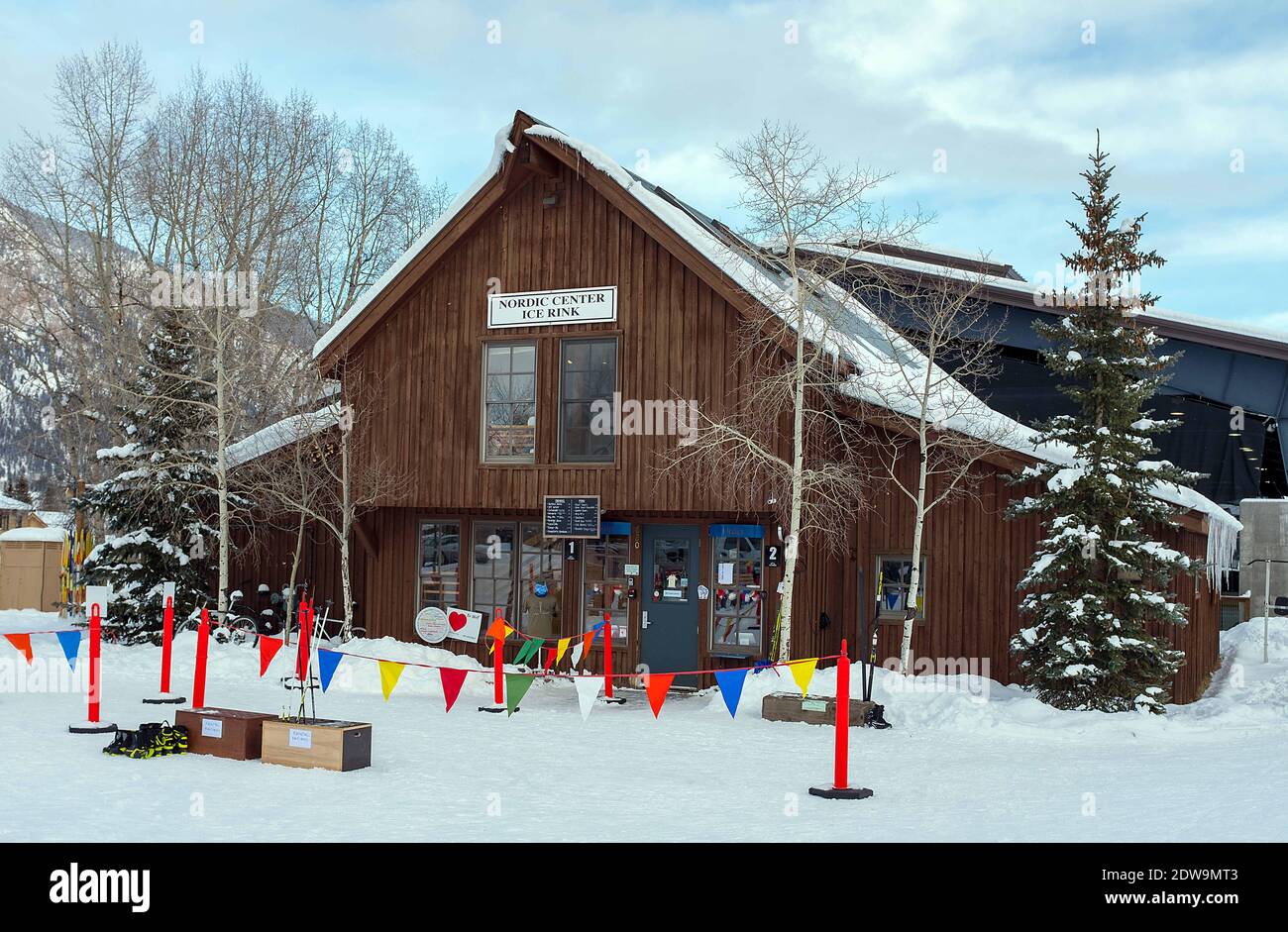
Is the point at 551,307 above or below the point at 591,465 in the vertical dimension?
above

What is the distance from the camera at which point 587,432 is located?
18.1m

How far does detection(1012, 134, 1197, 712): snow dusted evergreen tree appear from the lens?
13883mm

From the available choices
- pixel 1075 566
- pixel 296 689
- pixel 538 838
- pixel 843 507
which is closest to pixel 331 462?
pixel 296 689

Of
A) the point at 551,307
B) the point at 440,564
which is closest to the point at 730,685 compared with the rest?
the point at 551,307

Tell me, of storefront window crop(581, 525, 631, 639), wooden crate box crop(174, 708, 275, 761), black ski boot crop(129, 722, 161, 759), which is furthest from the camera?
storefront window crop(581, 525, 631, 639)

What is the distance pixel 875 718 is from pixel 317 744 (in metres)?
6.28

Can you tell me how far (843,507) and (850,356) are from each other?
2.12 metres

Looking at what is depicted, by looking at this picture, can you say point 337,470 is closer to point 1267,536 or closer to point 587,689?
point 587,689

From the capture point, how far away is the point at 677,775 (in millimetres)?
10633

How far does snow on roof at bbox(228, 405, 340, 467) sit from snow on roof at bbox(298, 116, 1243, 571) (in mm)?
1960

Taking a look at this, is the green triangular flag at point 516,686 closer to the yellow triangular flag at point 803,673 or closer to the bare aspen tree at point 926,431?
the yellow triangular flag at point 803,673

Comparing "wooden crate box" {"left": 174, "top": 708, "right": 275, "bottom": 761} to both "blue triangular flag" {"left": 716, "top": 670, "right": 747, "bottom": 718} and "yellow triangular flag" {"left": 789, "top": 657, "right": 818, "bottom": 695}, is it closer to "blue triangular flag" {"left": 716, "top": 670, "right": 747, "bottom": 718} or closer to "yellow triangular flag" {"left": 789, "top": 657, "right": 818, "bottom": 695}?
"blue triangular flag" {"left": 716, "top": 670, "right": 747, "bottom": 718}

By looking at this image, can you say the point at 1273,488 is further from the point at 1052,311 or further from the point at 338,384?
the point at 338,384

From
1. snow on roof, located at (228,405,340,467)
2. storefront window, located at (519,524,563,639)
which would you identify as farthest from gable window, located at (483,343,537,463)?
snow on roof, located at (228,405,340,467)
